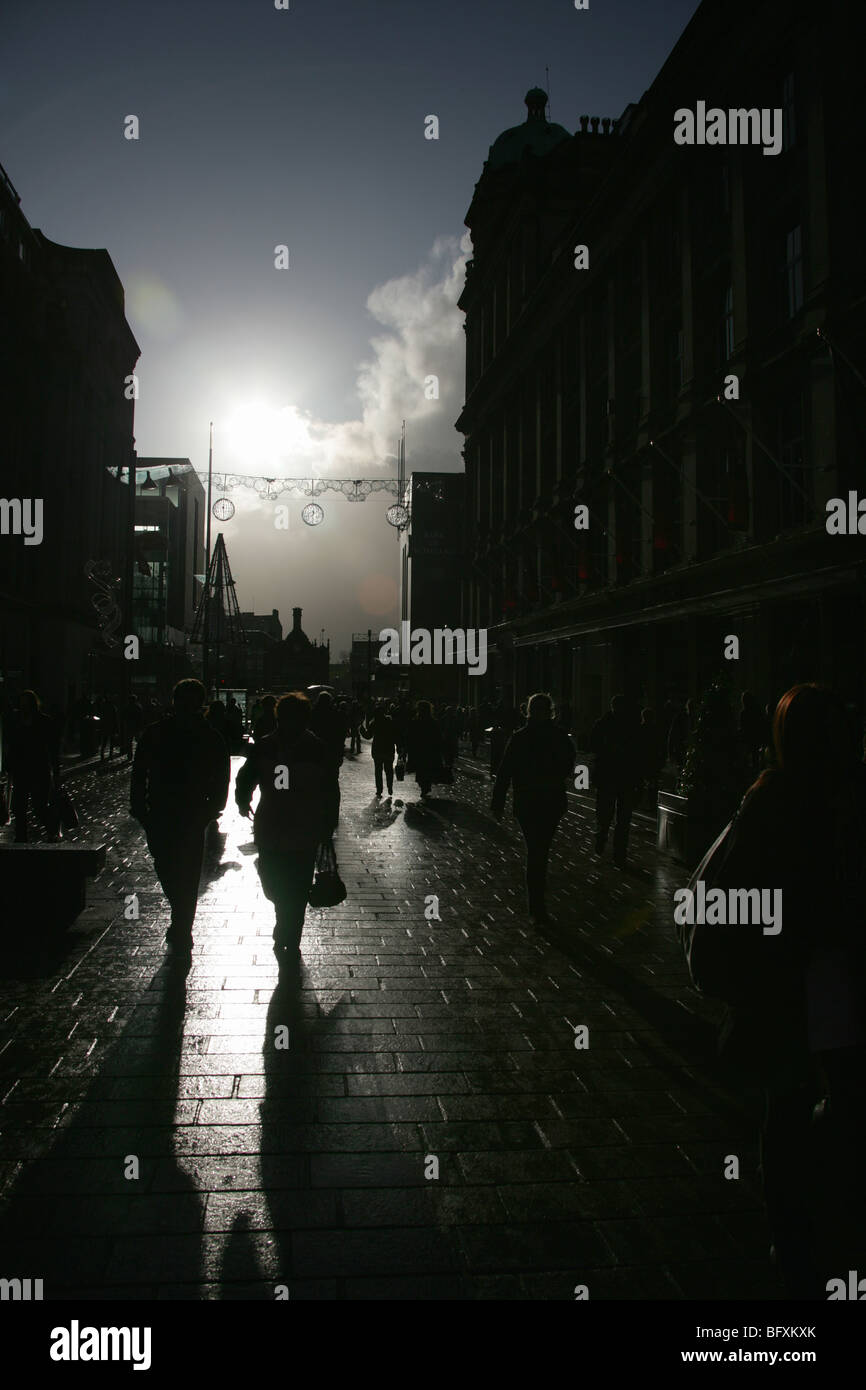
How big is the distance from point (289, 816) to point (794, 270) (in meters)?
20.4

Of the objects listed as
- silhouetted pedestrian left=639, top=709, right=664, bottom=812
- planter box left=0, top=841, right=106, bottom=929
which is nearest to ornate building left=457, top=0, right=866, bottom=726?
silhouetted pedestrian left=639, top=709, right=664, bottom=812

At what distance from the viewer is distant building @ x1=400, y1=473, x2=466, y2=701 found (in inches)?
2404

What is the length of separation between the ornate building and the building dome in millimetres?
14448

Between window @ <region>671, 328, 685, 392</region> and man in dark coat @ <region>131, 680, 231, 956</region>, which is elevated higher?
window @ <region>671, 328, 685, 392</region>

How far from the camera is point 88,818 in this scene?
569 inches

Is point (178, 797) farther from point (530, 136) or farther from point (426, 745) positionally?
point (530, 136)

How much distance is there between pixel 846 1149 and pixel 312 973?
4.12m

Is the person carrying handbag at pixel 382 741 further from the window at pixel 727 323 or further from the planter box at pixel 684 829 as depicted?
the window at pixel 727 323

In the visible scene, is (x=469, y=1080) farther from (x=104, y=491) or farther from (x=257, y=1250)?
(x=104, y=491)

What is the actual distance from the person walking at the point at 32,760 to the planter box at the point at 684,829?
7.04m

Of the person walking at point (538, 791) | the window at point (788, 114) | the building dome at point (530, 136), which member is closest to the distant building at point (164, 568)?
the building dome at point (530, 136)

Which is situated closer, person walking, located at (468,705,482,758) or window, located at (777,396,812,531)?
window, located at (777,396,812,531)

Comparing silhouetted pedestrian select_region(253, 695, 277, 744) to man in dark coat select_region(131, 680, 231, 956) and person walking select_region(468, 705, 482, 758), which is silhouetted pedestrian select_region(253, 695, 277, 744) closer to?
man in dark coat select_region(131, 680, 231, 956)

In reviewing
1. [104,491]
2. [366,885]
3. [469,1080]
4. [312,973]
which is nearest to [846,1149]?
[469,1080]
